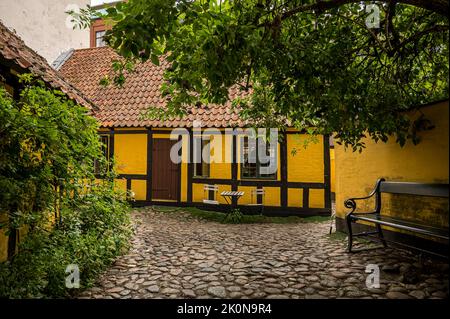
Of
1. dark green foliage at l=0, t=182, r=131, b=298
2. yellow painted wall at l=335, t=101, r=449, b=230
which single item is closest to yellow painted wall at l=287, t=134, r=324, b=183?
yellow painted wall at l=335, t=101, r=449, b=230

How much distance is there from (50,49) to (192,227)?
550 centimetres

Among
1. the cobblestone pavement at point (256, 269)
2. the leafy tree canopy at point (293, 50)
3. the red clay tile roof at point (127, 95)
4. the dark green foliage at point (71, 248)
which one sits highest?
the red clay tile roof at point (127, 95)

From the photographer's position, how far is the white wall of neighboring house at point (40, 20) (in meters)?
5.23

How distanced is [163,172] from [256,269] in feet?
21.4

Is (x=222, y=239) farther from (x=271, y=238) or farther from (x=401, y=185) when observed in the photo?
(x=401, y=185)

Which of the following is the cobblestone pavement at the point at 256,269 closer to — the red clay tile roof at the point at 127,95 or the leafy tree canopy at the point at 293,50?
the leafy tree canopy at the point at 293,50

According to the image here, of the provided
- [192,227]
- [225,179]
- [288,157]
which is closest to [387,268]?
[192,227]

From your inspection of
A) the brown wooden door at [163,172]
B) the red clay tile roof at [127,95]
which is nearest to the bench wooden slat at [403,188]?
the red clay tile roof at [127,95]

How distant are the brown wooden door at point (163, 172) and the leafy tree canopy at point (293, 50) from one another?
6.40 meters

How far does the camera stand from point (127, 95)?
10.8 meters

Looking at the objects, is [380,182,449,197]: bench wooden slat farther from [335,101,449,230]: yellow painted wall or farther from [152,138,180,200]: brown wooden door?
[152,138,180,200]: brown wooden door

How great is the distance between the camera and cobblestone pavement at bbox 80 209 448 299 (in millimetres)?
3135

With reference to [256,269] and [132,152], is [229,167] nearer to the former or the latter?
[132,152]

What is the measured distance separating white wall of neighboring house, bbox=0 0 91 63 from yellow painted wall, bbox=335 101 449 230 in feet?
20.6
